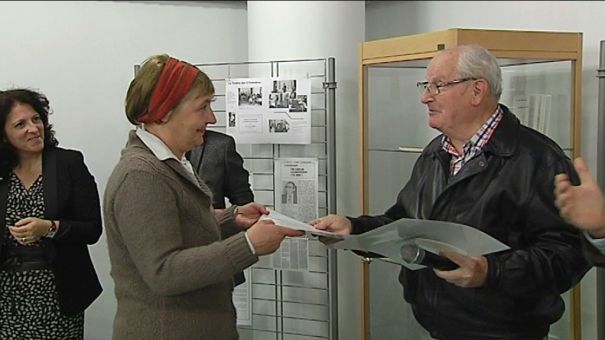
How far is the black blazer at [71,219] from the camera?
224 centimetres

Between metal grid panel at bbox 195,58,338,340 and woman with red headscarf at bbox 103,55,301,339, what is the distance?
40.7 inches

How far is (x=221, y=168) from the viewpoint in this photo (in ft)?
8.53

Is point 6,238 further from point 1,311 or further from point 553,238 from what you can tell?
point 553,238

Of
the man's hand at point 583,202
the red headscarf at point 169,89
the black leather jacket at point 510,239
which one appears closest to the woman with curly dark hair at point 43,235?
the red headscarf at point 169,89

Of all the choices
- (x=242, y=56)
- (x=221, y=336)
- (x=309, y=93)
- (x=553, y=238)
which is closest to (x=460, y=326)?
(x=553, y=238)

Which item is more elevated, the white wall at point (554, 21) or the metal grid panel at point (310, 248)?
the white wall at point (554, 21)

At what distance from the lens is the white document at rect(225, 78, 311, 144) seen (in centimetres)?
257

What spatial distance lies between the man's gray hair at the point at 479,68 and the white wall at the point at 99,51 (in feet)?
5.15

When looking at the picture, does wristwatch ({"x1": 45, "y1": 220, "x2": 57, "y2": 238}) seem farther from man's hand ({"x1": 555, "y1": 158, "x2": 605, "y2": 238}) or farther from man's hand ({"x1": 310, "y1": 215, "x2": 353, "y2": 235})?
man's hand ({"x1": 555, "y1": 158, "x2": 605, "y2": 238})

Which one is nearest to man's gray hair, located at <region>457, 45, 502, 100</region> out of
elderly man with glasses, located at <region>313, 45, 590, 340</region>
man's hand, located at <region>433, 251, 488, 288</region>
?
elderly man with glasses, located at <region>313, 45, 590, 340</region>

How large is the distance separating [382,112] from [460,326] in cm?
101

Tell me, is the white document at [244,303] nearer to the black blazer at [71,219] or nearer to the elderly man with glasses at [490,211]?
the black blazer at [71,219]

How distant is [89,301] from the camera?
2305 millimetres

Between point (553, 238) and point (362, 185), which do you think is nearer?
point (553, 238)
